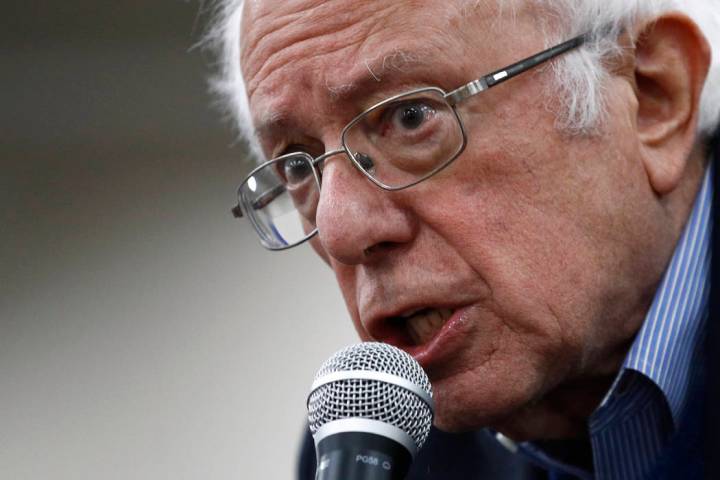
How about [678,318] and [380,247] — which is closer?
[380,247]

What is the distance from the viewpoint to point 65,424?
11.8 ft

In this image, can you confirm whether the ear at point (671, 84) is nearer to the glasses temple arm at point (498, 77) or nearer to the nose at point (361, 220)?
the glasses temple arm at point (498, 77)

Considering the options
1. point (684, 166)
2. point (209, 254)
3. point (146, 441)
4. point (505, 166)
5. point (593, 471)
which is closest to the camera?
point (505, 166)

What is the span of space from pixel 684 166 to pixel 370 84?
56 centimetres

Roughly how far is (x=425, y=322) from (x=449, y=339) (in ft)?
0.23

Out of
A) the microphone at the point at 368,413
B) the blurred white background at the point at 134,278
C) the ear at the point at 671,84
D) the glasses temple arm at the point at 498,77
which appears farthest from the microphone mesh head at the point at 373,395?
the blurred white background at the point at 134,278

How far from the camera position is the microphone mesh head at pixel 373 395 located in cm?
115

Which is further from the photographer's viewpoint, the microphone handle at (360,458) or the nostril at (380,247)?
the nostril at (380,247)

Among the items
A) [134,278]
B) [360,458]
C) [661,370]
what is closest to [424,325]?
[661,370]

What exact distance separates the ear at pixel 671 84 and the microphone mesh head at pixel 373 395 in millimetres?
635

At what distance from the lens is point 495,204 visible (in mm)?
1503

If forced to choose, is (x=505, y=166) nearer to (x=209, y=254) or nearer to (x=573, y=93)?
(x=573, y=93)

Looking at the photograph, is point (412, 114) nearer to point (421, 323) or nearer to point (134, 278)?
point (421, 323)

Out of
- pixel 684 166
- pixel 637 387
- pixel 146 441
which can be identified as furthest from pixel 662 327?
pixel 146 441
